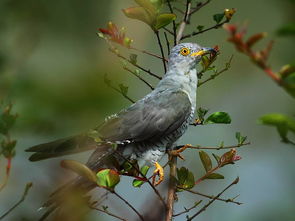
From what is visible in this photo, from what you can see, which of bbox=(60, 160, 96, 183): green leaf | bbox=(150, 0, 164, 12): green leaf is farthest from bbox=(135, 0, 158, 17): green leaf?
bbox=(60, 160, 96, 183): green leaf

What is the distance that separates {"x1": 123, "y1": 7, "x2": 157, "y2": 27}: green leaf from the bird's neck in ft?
4.95

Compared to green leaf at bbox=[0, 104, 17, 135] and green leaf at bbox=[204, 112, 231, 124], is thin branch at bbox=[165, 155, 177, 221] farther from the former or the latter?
green leaf at bbox=[0, 104, 17, 135]

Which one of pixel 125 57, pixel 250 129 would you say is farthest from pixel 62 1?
pixel 250 129

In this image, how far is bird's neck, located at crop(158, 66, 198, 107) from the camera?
10.9ft

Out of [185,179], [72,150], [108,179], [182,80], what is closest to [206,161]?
[185,179]

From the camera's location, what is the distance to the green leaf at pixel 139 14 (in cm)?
158

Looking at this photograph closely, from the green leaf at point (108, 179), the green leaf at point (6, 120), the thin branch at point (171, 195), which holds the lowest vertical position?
the thin branch at point (171, 195)

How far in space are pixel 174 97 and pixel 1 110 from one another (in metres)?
1.93

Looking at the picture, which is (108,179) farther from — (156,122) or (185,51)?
(185,51)

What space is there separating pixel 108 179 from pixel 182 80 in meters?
1.89

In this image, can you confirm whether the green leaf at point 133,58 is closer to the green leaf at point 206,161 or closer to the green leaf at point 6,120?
the green leaf at point 206,161

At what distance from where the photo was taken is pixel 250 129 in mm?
3785

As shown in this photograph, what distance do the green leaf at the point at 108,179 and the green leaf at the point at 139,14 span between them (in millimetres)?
485

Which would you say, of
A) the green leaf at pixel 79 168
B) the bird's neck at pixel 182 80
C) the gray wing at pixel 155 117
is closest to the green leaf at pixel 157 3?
the green leaf at pixel 79 168
